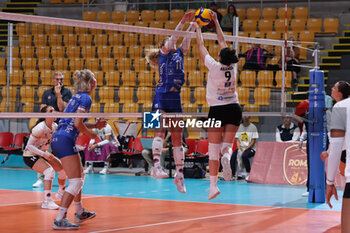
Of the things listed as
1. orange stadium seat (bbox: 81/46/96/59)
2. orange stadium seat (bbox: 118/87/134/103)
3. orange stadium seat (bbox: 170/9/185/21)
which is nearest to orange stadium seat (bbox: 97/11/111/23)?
orange stadium seat (bbox: 170/9/185/21)

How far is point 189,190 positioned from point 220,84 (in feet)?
18.8

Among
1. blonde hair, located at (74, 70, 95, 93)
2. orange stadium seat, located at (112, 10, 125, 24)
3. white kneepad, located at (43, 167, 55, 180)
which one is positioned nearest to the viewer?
blonde hair, located at (74, 70, 95, 93)

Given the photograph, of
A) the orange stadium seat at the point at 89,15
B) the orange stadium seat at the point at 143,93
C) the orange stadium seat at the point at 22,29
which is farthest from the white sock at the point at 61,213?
the orange stadium seat at the point at 89,15

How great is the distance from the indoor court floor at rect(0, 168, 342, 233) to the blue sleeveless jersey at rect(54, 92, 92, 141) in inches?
51.1

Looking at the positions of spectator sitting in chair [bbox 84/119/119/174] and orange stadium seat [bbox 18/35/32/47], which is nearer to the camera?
spectator sitting in chair [bbox 84/119/119/174]

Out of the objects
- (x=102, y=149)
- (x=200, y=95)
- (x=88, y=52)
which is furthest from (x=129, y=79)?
(x=102, y=149)

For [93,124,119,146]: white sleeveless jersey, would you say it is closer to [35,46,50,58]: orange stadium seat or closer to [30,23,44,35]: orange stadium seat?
[35,46,50,58]: orange stadium seat

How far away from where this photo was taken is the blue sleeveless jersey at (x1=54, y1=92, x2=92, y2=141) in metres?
7.61

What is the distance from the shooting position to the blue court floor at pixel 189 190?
10969 millimetres

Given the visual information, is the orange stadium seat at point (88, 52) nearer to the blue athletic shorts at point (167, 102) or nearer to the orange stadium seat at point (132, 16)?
the orange stadium seat at point (132, 16)

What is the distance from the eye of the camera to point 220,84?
7215 millimetres

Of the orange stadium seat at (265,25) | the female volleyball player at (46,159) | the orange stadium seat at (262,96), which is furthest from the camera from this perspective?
the orange stadium seat at (265,25)

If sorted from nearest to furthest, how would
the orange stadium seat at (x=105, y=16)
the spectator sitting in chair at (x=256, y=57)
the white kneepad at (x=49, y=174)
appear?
the white kneepad at (x=49, y=174) < the spectator sitting in chair at (x=256, y=57) < the orange stadium seat at (x=105, y=16)

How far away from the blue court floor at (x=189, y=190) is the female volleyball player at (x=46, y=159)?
178 centimetres
